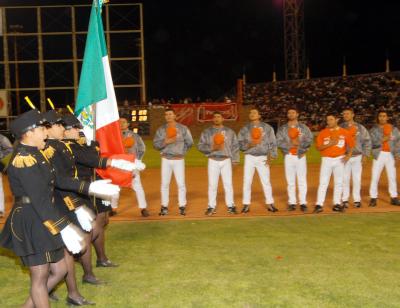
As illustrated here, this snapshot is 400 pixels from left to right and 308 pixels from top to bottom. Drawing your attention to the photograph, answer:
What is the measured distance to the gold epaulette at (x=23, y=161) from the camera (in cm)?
388

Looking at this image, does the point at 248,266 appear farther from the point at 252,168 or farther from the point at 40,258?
the point at 252,168

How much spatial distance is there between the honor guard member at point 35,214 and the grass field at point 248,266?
1.31 meters

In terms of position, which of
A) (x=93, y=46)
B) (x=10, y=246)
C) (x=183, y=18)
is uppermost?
(x=183, y=18)

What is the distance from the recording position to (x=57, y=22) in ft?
94.5

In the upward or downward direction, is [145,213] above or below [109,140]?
below

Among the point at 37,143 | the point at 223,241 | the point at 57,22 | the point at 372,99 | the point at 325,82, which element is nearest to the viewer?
the point at 37,143

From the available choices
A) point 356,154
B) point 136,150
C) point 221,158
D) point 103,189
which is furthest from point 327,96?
point 103,189

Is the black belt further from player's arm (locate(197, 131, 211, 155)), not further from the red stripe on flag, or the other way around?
player's arm (locate(197, 131, 211, 155))

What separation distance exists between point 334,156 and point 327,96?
Answer: 24.8 metres

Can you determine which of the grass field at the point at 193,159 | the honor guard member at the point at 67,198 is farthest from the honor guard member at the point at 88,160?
the grass field at the point at 193,159

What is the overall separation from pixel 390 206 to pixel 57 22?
23.8m

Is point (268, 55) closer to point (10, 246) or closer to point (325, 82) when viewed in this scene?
point (325, 82)

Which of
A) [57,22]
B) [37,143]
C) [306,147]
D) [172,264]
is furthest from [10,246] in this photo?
[57,22]

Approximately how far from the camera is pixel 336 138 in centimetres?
941
